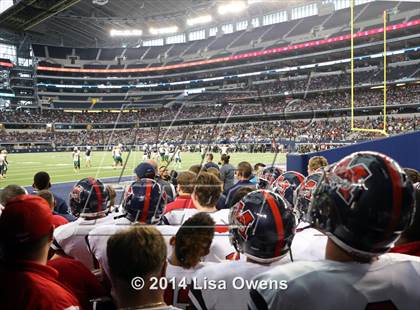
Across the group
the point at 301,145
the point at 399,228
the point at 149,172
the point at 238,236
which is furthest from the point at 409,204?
the point at 301,145

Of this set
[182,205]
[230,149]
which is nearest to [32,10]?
[230,149]

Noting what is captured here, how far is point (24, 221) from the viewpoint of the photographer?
1592 mm

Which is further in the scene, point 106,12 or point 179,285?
point 106,12

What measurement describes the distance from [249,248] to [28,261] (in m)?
1.08

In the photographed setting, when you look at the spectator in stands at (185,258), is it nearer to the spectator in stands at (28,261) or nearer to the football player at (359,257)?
the spectator in stands at (28,261)

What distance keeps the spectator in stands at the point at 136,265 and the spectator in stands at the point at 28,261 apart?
0.88 feet

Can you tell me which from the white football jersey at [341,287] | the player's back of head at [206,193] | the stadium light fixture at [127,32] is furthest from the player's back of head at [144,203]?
the stadium light fixture at [127,32]

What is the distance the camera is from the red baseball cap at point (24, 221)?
61.8 inches

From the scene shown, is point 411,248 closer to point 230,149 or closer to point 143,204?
point 143,204

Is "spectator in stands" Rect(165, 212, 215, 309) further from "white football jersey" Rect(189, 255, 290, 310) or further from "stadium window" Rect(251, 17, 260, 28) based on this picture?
"stadium window" Rect(251, 17, 260, 28)

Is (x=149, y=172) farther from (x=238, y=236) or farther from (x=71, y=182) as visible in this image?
(x=71, y=182)

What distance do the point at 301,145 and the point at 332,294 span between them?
58.8 ft

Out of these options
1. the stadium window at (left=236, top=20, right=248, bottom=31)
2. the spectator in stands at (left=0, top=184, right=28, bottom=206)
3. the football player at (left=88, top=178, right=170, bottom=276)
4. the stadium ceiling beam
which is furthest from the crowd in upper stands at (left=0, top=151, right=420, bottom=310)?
the stadium window at (left=236, top=20, right=248, bottom=31)

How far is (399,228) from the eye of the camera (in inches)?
48.8
